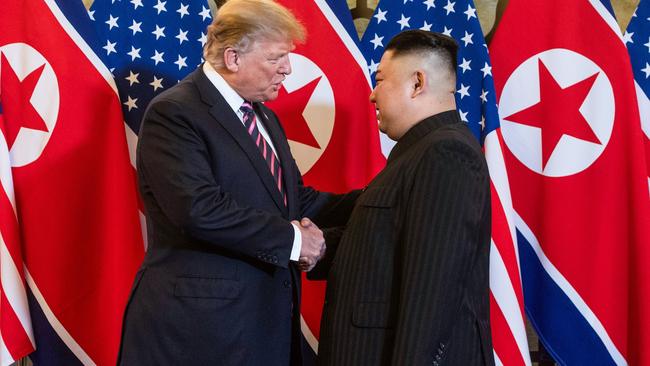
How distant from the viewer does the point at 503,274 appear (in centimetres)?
250

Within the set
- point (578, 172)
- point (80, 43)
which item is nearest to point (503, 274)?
point (578, 172)

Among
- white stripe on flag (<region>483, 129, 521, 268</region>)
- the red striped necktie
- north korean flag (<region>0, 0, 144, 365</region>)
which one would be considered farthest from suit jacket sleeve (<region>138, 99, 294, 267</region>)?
white stripe on flag (<region>483, 129, 521, 268</region>)

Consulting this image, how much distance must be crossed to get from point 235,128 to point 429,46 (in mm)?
557

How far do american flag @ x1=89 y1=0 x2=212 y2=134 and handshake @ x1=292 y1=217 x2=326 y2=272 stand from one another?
0.87m

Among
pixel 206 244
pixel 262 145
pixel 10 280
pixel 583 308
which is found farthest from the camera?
pixel 583 308

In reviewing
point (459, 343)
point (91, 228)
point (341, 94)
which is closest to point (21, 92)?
point (91, 228)

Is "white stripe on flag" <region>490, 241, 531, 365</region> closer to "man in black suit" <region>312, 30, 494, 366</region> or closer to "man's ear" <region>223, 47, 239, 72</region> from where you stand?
"man in black suit" <region>312, 30, 494, 366</region>

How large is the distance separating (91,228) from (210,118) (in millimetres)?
860

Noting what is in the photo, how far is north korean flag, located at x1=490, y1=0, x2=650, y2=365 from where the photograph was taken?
2492 millimetres

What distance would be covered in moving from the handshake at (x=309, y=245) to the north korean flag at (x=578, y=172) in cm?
92

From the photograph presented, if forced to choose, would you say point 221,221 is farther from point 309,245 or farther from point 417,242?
point 417,242

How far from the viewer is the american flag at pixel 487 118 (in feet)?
8.16

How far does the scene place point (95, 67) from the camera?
2500 mm

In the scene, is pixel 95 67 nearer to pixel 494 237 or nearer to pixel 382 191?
pixel 382 191
